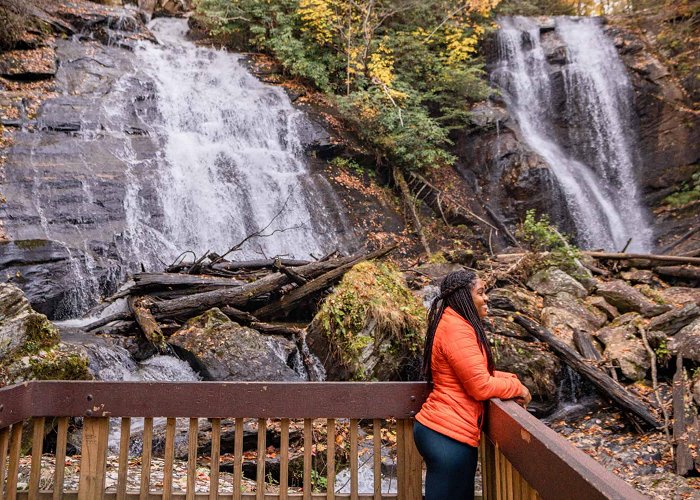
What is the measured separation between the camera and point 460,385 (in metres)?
2.85

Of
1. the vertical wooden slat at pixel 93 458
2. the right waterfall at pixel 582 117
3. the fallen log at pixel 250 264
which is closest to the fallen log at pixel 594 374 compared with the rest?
the fallen log at pixel 250 264

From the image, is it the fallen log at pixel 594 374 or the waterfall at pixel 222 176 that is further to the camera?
the waterfall at pixel 222 176

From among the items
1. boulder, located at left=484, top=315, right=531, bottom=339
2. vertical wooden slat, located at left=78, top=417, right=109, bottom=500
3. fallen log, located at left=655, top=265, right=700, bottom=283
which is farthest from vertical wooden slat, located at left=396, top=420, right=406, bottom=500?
fallen log, located at left=655, top=265, right=700, bottom=283

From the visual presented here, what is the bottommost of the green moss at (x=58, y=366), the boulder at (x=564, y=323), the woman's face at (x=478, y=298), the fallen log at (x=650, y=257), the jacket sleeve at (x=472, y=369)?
the boulder at (x=564, y=323)

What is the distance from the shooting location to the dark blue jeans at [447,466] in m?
2.79

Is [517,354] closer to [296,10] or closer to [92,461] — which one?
[92,461]

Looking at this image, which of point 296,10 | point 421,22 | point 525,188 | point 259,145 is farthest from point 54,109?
point 525,188

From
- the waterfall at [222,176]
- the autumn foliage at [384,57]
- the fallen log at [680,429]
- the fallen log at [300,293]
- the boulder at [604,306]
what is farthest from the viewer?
the autumn foliage at [384,57]

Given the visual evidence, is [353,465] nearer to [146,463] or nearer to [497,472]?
[497,472]

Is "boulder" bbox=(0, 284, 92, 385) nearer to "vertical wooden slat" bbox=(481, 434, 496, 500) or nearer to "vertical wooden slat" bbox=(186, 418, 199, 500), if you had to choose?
"vertical wooden slat" bbox=(186, 418, 199, 500)

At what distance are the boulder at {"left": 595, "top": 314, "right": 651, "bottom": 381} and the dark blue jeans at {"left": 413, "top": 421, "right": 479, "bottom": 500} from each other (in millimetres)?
6178

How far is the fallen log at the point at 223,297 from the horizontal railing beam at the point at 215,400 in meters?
5.37

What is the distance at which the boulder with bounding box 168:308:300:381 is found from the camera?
724 centimetres

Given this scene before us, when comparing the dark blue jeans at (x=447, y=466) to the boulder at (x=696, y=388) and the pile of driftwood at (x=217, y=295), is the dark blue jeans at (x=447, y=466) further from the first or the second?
the pile of driftwood at (x=217, y=295)
